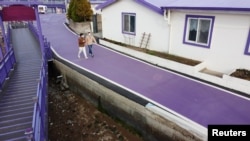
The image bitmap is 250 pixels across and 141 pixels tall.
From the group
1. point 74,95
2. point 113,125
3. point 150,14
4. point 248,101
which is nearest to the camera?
point 248,101

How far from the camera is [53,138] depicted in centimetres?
800

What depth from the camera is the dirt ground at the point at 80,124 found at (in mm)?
7965

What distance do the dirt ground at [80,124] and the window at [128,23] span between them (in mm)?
6588

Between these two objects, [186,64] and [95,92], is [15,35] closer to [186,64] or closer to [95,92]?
[95,92]

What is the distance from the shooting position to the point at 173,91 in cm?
848

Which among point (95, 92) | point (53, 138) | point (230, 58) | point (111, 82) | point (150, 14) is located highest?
point (150, 14)

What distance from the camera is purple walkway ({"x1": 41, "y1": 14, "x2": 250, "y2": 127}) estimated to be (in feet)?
22.5

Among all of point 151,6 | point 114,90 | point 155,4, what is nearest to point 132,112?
point 114,90

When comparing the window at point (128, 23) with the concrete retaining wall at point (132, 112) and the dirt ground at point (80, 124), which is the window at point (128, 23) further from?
the dirt ground at point (80, 124)

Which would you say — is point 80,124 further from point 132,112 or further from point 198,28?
point 198,28

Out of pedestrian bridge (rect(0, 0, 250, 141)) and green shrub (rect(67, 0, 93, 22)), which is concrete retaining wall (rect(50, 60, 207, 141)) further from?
green shrub (rect(67, 0, 93, 22))

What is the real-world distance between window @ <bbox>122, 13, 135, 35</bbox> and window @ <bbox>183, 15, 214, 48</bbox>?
449 centimetres

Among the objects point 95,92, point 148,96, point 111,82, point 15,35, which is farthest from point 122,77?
point 15,35

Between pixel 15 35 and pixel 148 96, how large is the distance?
52.3 ft
